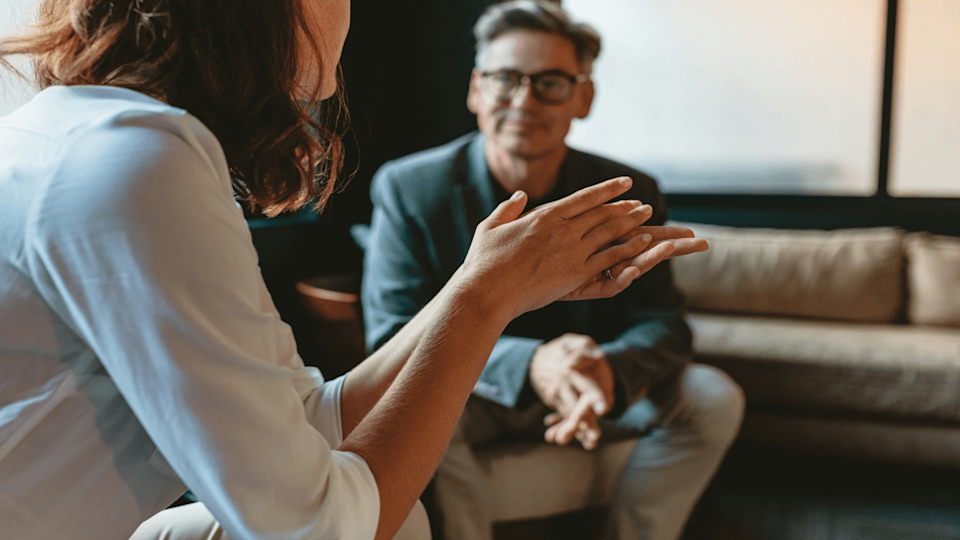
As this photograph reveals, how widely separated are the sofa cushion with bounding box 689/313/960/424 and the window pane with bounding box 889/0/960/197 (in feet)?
2.63

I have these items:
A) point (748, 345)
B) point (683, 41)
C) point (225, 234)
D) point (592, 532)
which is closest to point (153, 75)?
point (225, 234)

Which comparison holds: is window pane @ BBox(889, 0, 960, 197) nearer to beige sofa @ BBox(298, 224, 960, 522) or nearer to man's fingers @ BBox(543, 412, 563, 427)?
beige sofa @ BBox(298, 224, 960, 522)

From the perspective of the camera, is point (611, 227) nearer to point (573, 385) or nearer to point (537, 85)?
point (573, 385)

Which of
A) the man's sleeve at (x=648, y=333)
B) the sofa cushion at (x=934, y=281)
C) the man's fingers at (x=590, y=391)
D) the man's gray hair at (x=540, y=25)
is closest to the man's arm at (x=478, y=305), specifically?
the man's fingers at (x=590, y=391)

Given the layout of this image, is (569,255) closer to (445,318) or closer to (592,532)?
(445,318)

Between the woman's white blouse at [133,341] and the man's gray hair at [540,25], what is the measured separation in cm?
130

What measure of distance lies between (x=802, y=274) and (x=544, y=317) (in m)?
1.52

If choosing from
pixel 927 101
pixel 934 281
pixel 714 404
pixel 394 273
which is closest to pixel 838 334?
pixel 934 281

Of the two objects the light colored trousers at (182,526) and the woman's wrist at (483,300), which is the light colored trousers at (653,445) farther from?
the woman's wrist at (483,300)

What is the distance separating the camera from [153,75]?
0.63 m

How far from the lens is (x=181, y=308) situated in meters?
0.50

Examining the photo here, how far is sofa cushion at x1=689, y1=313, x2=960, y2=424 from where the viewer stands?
6.83ft

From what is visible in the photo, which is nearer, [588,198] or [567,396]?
[588,198]

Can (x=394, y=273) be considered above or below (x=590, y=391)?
above
